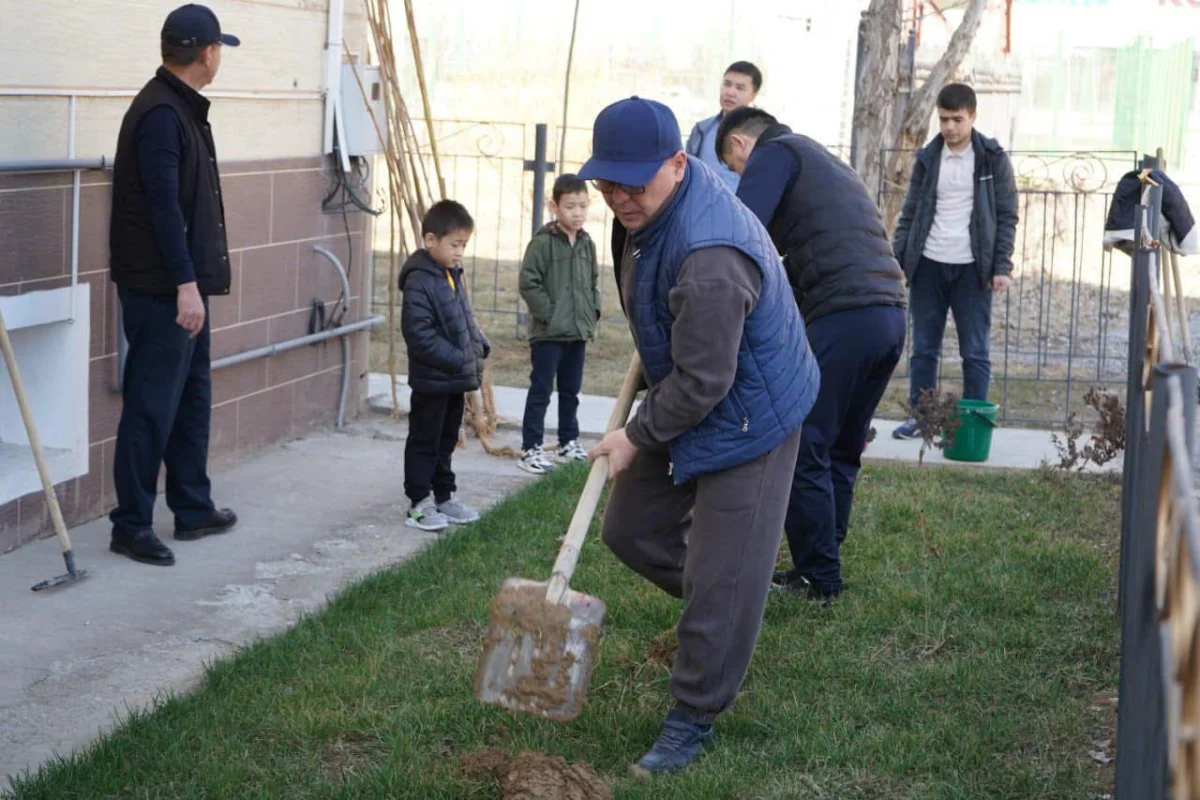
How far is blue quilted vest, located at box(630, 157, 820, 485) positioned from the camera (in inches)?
155

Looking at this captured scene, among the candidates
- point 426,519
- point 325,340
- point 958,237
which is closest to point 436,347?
point 426,519

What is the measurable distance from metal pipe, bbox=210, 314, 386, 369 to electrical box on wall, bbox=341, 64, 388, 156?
0.97m

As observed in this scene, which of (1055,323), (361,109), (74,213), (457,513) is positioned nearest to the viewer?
(74,213)

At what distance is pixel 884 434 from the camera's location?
29.6 ft

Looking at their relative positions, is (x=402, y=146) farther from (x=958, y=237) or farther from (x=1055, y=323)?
(x=1055, y=323)

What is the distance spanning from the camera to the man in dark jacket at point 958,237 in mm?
8383

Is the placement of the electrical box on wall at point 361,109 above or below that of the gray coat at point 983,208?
above

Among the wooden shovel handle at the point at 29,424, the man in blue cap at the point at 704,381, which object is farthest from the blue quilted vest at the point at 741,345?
the wooden shovel handle at the point at 29,424

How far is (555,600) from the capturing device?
157 inches

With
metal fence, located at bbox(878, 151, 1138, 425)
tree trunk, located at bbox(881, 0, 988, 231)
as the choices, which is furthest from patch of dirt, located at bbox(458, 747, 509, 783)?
tree trunk, located at bbox(881, 0, 988, 231)

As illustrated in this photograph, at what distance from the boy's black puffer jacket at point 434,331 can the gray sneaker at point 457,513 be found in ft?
1.95

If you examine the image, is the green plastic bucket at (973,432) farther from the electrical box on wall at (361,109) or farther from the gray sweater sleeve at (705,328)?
the gray sweater sleeve at (705,328)

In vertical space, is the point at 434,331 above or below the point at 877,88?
below

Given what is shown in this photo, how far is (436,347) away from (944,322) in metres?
3.48
